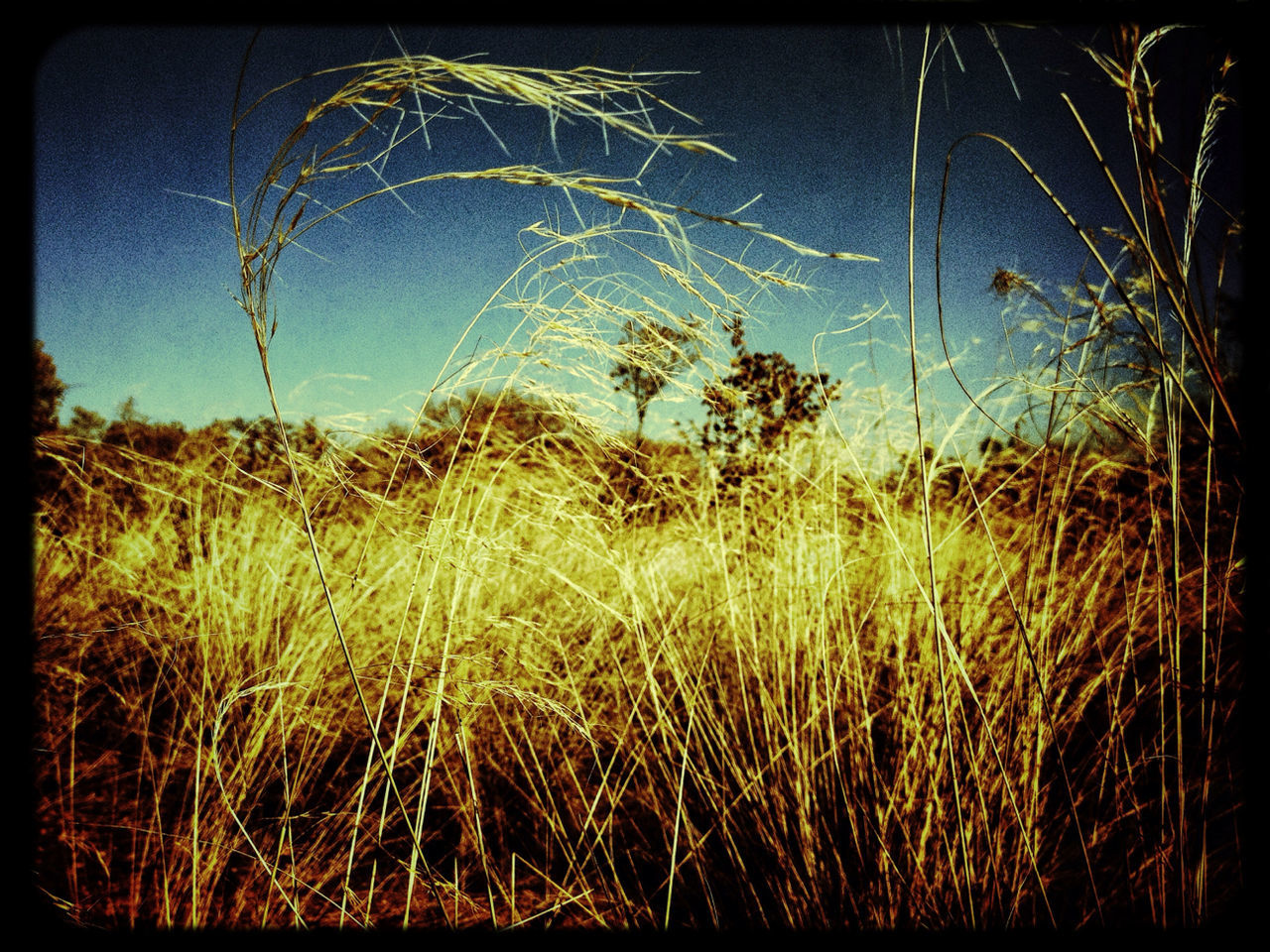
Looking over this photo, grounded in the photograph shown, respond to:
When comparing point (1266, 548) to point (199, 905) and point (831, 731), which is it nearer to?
point (831, 731)

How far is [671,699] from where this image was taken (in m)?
1.00

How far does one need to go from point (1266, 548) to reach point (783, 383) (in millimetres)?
938

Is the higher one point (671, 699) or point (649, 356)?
point (649, 356)

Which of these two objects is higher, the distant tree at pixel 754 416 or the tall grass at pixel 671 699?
the distant tree at pixel 754 416

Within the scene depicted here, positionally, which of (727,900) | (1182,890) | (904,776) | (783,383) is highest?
(783,383)

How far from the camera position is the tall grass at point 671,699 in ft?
2.92

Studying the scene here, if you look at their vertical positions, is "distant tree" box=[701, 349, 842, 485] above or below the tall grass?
above

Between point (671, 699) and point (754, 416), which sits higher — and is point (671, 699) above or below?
below

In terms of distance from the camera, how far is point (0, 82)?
79cm

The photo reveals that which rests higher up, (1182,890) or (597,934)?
(1182,890)

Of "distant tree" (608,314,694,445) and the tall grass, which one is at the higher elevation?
"distant tree" (608,314,694,445)

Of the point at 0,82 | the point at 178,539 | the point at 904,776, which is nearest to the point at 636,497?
the point at 904,776

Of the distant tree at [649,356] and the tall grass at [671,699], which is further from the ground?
the distant tree at [649,356]

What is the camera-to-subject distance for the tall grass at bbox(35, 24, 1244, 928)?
2.92 feet
